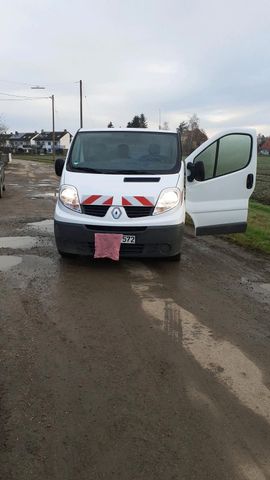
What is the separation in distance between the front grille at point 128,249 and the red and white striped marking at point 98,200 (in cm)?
56

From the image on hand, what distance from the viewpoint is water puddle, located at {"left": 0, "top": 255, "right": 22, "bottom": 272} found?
6.61 metres

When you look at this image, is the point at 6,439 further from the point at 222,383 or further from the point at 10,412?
the point at 222,383

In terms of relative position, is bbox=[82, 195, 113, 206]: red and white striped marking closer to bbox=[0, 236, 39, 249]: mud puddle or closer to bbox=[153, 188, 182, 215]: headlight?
bbox=[153, 188, 182, 215]: headlight

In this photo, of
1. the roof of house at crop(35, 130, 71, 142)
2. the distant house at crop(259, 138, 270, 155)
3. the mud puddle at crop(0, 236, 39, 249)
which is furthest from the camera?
the roof of house at crop(35, 130, 71, 142)

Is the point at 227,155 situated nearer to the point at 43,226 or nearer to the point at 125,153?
the point at 125,153

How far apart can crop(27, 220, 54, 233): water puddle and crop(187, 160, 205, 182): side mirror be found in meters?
3.52

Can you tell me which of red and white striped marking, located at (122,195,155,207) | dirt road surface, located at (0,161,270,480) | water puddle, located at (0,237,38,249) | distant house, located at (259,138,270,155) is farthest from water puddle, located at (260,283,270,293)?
Answer: distant house, located at (259,138,270,155)

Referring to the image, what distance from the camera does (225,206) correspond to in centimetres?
716

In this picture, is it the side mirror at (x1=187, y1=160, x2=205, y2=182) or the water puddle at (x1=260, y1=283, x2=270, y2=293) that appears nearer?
the water puddle at (x1=260, y1=283, x2=270, y2=293)

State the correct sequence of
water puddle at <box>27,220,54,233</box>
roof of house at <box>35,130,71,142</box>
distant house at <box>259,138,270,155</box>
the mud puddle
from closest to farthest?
the mud puddle
water puddle at <box>27,220,54,233</box>
distant house at <box>259,138,270,155</box>
roof of house at <box>35,130,71,142</box>

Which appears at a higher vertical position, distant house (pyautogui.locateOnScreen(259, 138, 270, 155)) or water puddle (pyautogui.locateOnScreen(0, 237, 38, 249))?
water puddle (pyautogui.locateOnScreen(0, 237, 38, 249))

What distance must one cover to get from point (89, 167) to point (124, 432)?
4.77 metres

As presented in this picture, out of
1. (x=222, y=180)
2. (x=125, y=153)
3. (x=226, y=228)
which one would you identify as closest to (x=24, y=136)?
(x=125, y=153)

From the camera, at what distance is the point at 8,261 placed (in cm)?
696
